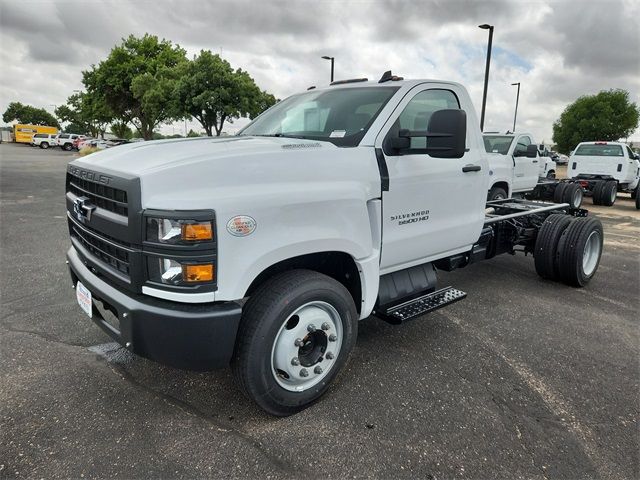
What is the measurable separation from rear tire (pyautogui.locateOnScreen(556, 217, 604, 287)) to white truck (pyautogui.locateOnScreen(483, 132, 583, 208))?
4.24m

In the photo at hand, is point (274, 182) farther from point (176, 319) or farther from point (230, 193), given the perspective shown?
point (176, 319)

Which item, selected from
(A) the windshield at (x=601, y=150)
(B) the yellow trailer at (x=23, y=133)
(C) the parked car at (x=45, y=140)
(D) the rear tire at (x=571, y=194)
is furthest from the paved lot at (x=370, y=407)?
(B) the yellow trailer at (x=23, y=133)

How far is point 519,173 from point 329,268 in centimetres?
995

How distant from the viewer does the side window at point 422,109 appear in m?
3.35

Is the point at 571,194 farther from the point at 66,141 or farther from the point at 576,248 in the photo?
the point at 66,141

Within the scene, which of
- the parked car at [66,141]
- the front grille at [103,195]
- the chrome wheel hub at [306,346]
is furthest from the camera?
the parked car at [66,141]

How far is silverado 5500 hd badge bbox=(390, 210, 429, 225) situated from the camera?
3247mm

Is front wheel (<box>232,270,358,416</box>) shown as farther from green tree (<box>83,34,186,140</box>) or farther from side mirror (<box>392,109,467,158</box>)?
green tree (<box>83,34,186,140</box>)

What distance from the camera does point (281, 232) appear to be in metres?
2.47

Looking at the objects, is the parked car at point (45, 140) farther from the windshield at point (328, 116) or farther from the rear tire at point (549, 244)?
the rear tire at point (549, 244)

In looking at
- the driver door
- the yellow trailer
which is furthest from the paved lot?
the yellow trailer

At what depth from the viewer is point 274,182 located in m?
2.50

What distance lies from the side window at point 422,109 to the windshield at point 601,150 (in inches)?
560

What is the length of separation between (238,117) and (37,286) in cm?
2097
